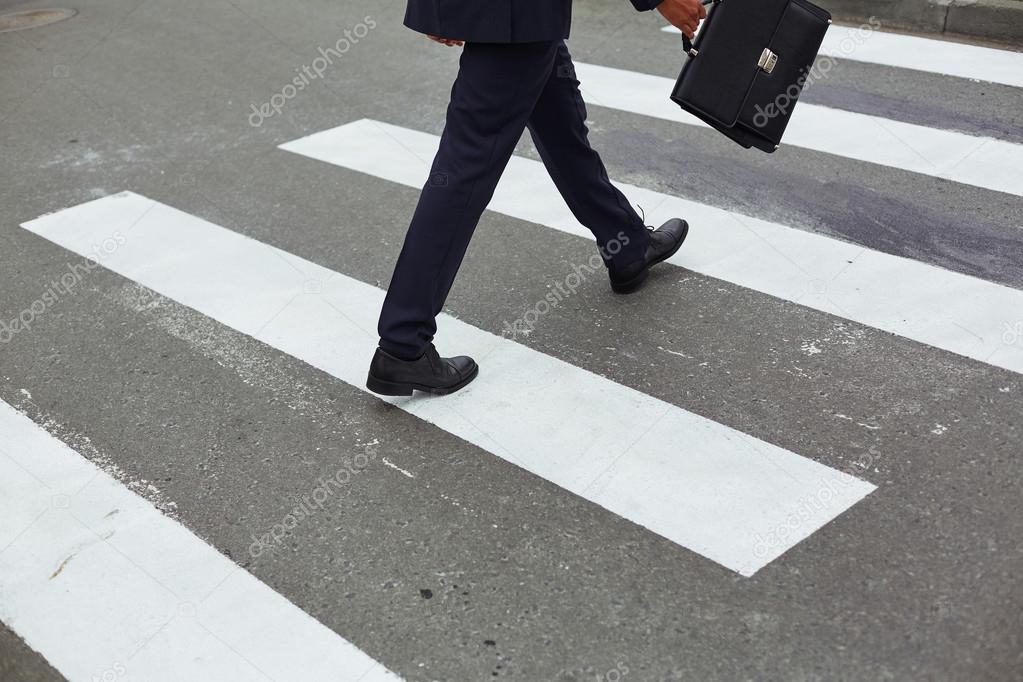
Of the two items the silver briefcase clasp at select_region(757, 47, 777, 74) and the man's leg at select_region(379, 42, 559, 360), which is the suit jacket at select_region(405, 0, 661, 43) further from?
the silver briefcase clasp at select_region(757, 47, 777, 74)

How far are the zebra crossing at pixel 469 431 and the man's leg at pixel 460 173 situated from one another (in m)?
0.30

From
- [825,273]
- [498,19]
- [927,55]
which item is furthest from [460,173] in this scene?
[927,55]

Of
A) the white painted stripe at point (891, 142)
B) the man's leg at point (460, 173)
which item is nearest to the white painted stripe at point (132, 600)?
the man's leg at point (460, 173)

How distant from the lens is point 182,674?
2578 mm

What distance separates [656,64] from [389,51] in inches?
70.6

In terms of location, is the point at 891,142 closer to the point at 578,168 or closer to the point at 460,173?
the point at 578,168

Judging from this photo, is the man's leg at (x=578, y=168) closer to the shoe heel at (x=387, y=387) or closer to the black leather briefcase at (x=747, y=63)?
the black leather briefcase at (x=747, y=63)

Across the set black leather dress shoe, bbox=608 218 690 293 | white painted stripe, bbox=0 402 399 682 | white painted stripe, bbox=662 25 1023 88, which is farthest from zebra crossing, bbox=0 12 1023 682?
white painted stripe, bbox=662 25 1023 88

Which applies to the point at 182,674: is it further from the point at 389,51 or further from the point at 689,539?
the point at 389,51

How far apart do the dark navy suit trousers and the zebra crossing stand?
313mm

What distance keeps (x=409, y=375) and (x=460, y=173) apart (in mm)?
644

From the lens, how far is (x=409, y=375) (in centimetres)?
356

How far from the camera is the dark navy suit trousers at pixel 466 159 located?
127 inches

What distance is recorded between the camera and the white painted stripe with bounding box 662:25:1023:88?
6.34 meters
